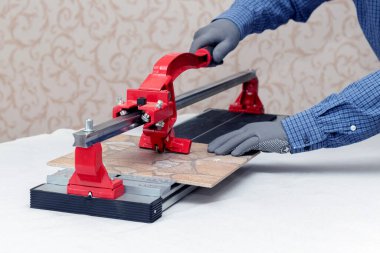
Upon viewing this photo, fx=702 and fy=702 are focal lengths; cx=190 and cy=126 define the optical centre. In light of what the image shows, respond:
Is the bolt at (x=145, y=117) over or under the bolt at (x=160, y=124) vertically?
over

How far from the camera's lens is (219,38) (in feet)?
5.81

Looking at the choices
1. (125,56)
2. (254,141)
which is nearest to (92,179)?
(254,141)

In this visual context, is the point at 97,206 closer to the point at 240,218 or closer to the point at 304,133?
the point at 240,218

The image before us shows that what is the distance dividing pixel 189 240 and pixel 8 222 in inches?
11.7

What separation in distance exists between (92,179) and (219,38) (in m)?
0.72

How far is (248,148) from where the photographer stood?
144 centimetres

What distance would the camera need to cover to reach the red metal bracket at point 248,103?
6.54 feet

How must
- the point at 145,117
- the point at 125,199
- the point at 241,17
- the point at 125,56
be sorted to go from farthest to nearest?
1. the point at 125,56
2. the point at 241,17
3. the point at 145,117
4. the point at 125,199

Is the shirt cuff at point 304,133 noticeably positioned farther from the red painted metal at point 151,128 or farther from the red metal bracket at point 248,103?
the red metal bracket at point 248,103

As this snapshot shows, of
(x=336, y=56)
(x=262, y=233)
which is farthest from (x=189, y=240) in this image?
(x=336, y=56)

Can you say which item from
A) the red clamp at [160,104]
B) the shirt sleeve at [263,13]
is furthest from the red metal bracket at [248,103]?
the red clamp at [160,104]

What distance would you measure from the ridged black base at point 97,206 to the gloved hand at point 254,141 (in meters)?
0.31

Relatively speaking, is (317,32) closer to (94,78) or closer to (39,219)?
(94,78)

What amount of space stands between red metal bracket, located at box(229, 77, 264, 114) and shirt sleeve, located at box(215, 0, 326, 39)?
0.17m
